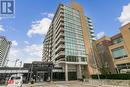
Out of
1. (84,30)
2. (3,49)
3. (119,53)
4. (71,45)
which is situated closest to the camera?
(119,53)

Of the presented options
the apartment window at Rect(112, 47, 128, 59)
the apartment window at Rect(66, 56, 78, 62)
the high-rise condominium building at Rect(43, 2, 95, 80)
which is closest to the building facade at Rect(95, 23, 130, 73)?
the apartment window at Rect(112, 47, 128, 59)

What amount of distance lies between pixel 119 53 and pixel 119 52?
1.11 feet

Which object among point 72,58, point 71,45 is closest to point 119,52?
point 72,58

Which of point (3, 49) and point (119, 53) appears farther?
point (3, 49)

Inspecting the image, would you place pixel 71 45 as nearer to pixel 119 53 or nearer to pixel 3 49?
pixel 119 53

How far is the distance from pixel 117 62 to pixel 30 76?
3426cm

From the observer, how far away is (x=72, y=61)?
57969 millimetres

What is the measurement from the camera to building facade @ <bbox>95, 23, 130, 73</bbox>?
136 ft

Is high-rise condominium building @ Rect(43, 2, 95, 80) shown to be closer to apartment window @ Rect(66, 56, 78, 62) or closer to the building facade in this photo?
apartment window @ Rect(66, 56, 78, 62)

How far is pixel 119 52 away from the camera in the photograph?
147 feet

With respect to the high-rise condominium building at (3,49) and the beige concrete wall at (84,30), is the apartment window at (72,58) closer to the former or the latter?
the beige concrete wall at (84,30)

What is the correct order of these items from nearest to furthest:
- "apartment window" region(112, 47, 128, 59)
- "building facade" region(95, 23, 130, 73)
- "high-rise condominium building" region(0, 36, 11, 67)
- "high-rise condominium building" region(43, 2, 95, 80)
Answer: "building facade" region(95, 23, 130, 73)
"apartment window" region(112, 47, 128, 59)
"high-rise condominium building" region(43, 2, 95, 80)
"high-rise condominium building" region(0, 36, 11, 67)

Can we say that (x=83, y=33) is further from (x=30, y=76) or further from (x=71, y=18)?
(x=30, y=76)

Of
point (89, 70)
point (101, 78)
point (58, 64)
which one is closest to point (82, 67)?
point (89, 70)
